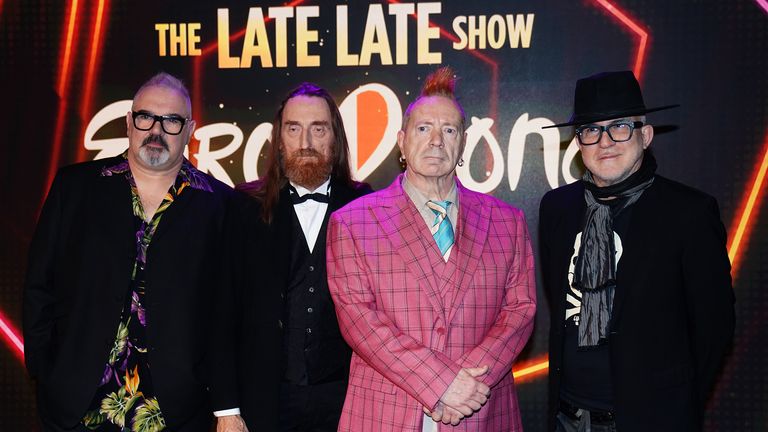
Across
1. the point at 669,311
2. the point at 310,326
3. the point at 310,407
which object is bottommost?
the point at 310,407

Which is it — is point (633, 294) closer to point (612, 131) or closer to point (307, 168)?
point (612, 131)

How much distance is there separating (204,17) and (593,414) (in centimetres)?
353

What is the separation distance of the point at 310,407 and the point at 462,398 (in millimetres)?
837

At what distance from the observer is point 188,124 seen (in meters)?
3.34

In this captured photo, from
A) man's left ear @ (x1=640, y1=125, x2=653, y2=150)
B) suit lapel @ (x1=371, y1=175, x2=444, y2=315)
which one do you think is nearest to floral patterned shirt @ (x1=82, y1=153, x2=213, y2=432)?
suit lapel @ (x1=371, y1=175, x2=444, y2=315)

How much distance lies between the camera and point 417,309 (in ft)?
9.53

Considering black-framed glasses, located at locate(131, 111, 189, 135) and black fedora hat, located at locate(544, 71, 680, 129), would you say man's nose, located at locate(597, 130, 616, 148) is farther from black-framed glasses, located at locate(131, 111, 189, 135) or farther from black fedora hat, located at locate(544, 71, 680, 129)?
black-framed glasses, located at locate(131, 111, 189, 135)

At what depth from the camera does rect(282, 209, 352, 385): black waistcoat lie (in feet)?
10.9

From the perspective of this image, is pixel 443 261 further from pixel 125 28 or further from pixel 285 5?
pixel 125 28

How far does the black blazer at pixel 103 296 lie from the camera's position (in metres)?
3.00

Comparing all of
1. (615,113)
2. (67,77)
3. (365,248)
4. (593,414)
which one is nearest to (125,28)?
(67,77)

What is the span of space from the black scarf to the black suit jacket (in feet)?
3.79

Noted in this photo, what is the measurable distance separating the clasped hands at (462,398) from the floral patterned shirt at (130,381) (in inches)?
44.5

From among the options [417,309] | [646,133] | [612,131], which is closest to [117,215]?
[417,309]
